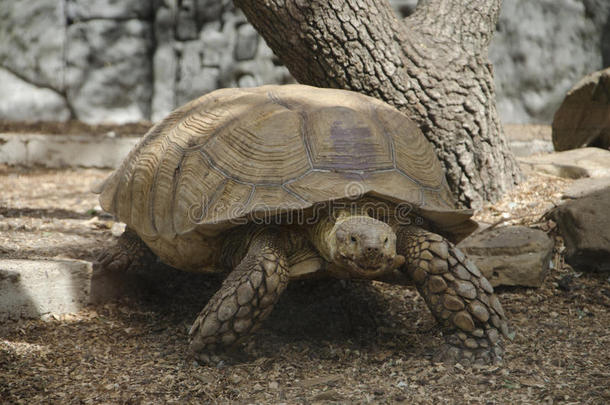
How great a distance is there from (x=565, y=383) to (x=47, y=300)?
237 cm

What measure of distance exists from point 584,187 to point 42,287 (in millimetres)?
3290

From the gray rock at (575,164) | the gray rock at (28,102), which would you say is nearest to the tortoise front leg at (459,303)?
the gray rock at (575,164)

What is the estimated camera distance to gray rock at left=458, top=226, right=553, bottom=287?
311 centimetres

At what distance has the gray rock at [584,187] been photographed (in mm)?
3613

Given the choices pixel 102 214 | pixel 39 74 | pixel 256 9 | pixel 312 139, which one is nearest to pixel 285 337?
pixel 312 139

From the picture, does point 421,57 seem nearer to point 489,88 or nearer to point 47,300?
point 489,88

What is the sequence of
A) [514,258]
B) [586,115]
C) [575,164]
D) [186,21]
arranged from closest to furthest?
[514,258] → [575,164] → [586,115] → [186,21]

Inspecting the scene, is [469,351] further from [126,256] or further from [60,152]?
[60,152]

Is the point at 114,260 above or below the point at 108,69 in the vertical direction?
above

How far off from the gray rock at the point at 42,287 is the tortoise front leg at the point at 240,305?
0.89 m

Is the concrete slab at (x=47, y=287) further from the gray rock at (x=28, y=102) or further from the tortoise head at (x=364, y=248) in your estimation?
the gray rock at (x=28, y=102)

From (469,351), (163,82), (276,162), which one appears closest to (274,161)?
(276,162)

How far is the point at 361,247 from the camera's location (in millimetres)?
2211

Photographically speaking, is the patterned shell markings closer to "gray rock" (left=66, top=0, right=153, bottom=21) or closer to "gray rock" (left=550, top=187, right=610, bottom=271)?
"gray rock" (left=550, top=187, right=610, bottom=271)
